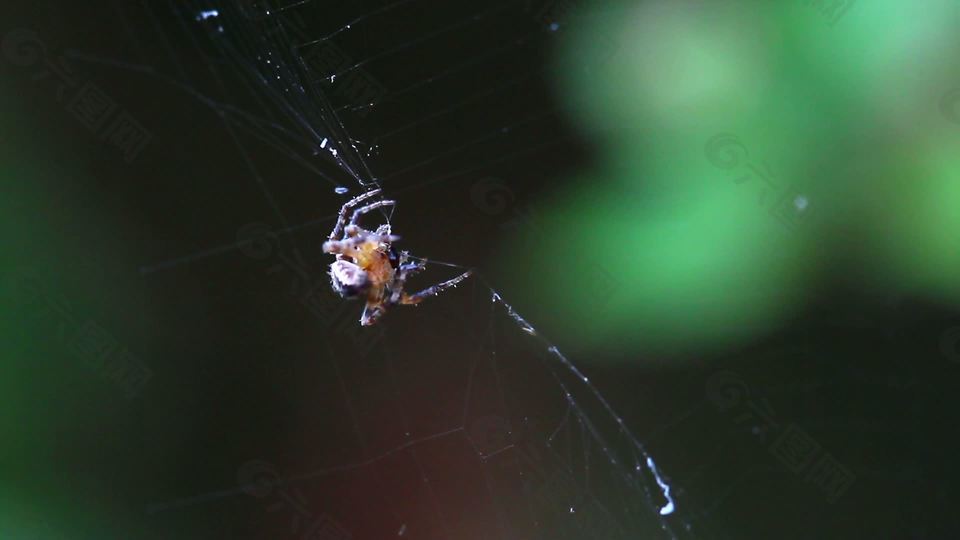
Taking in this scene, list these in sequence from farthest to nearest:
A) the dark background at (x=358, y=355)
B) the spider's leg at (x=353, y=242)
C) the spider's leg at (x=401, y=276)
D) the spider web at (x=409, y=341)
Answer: the dark background at (x=358, y=355) < the spider web at (x=409, y=341) < the spider's leg at (x=401, y=276) < the spider's leg at (x=353, y=242)

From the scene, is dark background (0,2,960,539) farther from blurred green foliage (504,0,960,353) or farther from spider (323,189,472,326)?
spider (323,189,472,326)

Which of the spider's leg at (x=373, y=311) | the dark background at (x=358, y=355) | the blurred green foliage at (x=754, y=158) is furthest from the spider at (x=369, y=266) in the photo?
the blurred green foliage at (x=754, y=158)

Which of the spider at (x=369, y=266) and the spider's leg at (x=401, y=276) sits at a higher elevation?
the spider at (x=369, y=266)

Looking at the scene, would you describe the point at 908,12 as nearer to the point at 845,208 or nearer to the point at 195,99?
the point at 845,208

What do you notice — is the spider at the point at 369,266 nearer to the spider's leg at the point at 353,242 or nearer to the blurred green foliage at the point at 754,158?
the spider's leg at the point at 353,242

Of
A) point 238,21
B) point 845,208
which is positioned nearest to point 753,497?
point 845,208

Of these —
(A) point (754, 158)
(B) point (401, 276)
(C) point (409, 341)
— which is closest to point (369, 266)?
(B) point (401, 276)

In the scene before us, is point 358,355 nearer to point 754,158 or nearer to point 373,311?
point 373,311
